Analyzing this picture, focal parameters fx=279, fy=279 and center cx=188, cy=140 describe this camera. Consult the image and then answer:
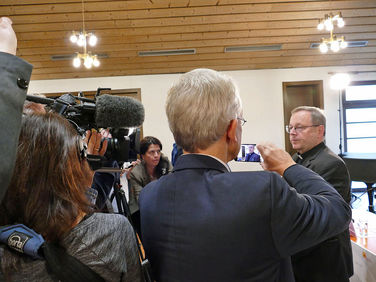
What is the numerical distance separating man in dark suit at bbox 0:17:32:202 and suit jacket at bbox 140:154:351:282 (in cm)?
39

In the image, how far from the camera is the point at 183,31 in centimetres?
466

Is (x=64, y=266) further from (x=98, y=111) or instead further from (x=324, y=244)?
(x=324, y=244)

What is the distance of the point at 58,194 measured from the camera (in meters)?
0.61

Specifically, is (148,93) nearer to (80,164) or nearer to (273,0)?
(273,0)

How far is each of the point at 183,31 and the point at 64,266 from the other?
4.60 metres

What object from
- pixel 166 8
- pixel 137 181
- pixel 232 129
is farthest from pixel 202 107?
pixel 166 8

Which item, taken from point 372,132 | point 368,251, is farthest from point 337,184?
point 372,132

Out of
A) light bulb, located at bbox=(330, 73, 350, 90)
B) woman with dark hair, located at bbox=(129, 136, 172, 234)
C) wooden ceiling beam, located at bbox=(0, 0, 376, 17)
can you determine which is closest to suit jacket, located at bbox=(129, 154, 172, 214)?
woman with dark hair, located at bbox=(129, 136, 172, 234)

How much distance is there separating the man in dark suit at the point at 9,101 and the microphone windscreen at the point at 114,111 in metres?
0.41

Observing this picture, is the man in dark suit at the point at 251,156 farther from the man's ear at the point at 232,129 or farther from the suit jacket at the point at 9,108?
the suit jacket at the point at 9,108

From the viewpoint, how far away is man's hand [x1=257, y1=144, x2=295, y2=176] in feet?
2.63

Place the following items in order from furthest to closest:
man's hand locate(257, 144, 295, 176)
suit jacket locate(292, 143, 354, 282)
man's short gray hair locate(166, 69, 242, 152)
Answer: suit jacket locate(292, 143, 354, 282)
man's hand locate(257, 144, 295, 176)
man's short gray hair locate(166, 69, 242, 152)

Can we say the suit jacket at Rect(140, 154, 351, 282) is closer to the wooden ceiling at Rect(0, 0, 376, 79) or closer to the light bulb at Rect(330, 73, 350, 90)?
the wooden ceiling at Rect(0, 0, 376, 79)

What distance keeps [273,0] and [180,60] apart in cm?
191
